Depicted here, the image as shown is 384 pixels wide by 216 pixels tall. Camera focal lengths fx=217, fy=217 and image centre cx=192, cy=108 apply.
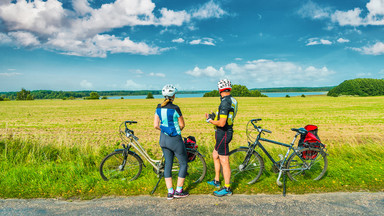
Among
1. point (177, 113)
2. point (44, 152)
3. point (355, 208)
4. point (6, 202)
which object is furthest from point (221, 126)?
point (44, 152)

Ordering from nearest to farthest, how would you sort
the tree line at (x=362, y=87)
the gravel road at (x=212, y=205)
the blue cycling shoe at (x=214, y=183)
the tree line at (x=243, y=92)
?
the gravel road at (x=212, y=205) → the blue cycling shoe at (x=214, y=183) → the tree line at (x=243, y=92) → the tree line at (x=362, y=87)

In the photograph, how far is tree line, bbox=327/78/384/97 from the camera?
163750 mm

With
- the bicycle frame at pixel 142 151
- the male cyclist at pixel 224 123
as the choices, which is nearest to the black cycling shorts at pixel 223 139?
the male cyclist at pixel 224 123

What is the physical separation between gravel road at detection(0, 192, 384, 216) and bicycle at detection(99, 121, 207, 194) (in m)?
0.88

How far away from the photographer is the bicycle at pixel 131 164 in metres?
5.05

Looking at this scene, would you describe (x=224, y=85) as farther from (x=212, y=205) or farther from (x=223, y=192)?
(x=212, y=205)

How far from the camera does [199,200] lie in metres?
4.17

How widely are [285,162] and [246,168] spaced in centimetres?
89

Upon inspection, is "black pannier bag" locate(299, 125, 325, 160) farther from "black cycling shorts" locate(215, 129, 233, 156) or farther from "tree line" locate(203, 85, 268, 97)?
"tree line" locate(203, 85, 268, 97)

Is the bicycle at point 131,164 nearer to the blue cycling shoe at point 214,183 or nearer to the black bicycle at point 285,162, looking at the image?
the blue cycling shoe at point 214,183

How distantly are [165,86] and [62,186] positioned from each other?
3.10m

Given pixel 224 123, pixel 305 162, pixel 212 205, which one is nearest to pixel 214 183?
pixel 212 205


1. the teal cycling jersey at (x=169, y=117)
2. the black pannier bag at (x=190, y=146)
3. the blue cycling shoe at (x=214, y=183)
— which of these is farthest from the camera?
the black pannier bag at (x=190, y=146)

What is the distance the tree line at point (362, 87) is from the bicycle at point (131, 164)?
18888 centimetres
